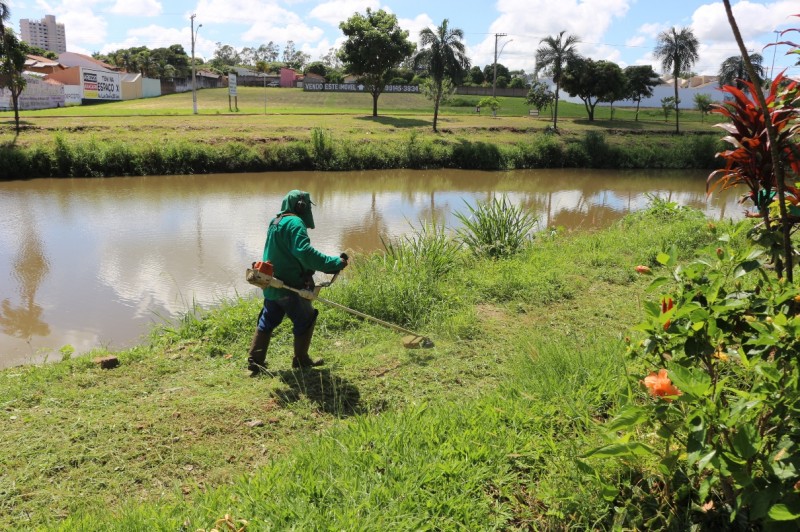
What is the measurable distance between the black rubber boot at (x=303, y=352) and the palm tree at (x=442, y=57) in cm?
2674

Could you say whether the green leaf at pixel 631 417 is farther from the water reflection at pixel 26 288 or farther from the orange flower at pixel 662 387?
the water reflection at pixel 26 288

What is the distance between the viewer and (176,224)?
12906 millimetres

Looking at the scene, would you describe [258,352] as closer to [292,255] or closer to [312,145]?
[292,255]

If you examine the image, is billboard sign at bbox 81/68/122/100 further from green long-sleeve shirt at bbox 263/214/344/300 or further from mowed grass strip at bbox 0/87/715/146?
green long-sleeve shirt at bbox 263/214/344/300

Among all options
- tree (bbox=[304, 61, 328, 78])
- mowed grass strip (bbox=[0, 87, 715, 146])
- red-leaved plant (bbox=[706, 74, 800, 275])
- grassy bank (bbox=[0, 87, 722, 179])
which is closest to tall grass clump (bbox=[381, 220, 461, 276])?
red-leaved plant (bbox=[706, 74, 800, 275])

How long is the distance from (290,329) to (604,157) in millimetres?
25639

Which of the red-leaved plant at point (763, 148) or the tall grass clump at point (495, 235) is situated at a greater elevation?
the red-leaved plant at point (763, 148)

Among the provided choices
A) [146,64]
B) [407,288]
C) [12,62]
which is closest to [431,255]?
[407,288]

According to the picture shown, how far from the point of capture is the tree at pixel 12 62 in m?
24.1

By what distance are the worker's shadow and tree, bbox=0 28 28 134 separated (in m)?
24.7

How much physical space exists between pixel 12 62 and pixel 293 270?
26.2 m

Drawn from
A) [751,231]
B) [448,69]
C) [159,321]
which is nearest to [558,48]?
[448,69]

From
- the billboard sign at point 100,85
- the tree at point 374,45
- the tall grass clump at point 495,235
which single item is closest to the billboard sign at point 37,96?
the billboard sign at point 100,85

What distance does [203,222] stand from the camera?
13.1 metres
